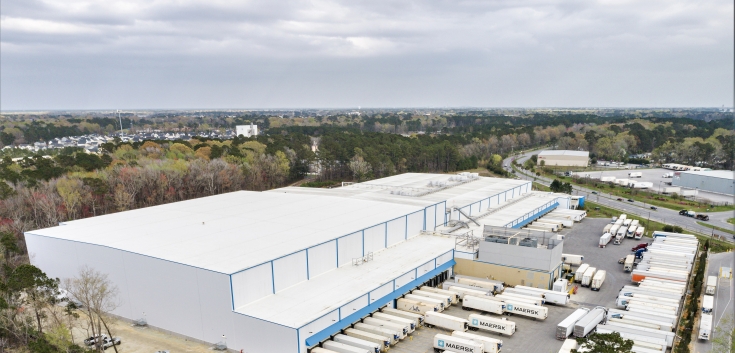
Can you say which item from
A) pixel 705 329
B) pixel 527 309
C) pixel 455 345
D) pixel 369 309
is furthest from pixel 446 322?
pixel 705 329

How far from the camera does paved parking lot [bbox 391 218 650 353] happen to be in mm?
27938

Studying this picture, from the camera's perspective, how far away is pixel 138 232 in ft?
117

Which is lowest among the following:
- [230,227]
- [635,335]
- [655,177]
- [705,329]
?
[655,177]

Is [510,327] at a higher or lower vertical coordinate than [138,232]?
lower

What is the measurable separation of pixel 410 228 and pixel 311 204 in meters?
11.3

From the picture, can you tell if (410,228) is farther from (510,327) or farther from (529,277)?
(510,327)

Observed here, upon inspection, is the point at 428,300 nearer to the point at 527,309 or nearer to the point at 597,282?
the point at 527,309

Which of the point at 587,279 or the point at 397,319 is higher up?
the point at 397,319

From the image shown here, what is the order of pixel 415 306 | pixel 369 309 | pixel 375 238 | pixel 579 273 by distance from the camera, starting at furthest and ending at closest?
pixel 579 273 → pixel 375 238 → pixel 415 306 → pixel 369 309

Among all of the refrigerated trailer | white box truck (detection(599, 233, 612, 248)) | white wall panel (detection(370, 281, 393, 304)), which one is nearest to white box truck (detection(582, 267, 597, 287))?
the refrigerated trailer

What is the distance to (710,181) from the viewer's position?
7925 cm

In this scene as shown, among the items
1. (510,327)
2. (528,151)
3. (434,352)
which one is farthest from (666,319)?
(528,151)

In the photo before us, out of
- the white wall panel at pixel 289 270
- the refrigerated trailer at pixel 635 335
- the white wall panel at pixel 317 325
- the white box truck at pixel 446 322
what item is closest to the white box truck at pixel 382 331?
the white wall panel at pixel 317 325

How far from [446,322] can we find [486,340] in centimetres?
341
